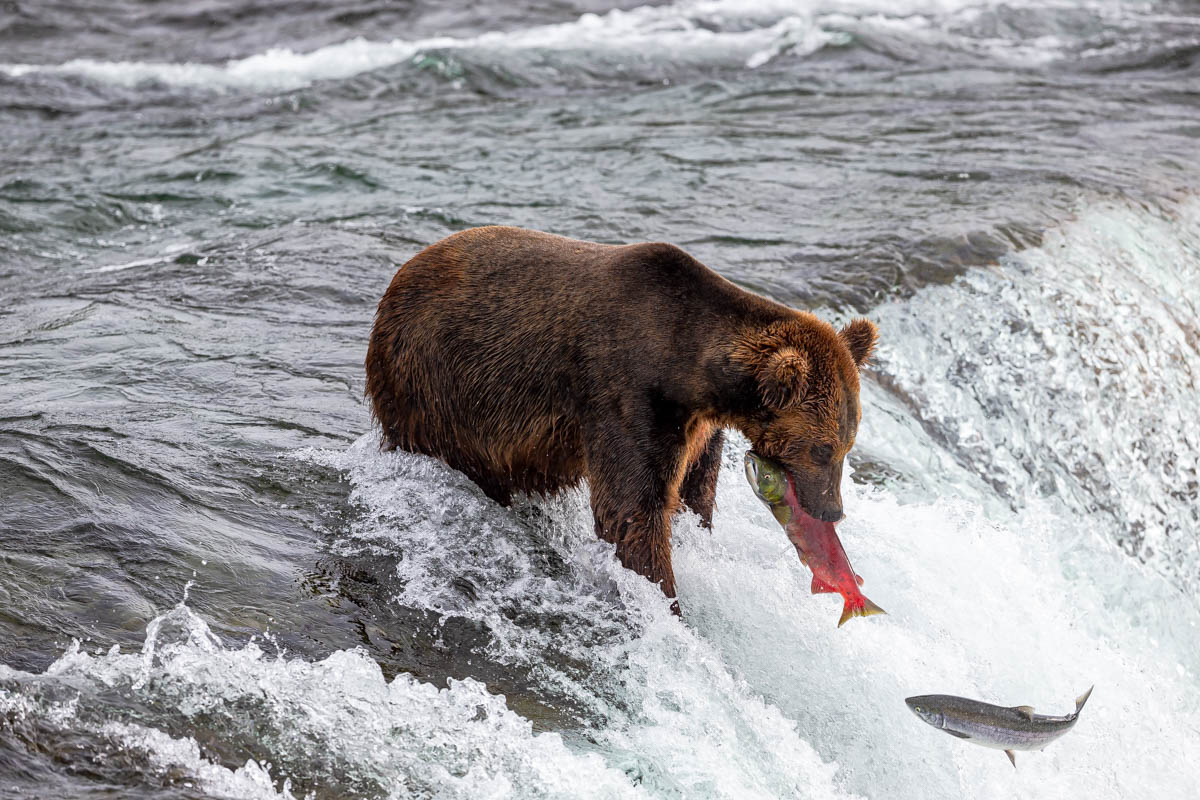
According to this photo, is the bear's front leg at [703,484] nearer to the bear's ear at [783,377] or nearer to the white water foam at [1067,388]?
the bear's ear at [783,377]

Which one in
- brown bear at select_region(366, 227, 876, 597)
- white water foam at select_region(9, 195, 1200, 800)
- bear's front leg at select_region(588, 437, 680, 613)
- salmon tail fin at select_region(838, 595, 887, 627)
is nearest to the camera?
white water foam at select_region(9, 195, 1200, 800)

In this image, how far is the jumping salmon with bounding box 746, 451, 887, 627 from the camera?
3.96 m

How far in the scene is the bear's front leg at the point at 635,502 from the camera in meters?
4.21

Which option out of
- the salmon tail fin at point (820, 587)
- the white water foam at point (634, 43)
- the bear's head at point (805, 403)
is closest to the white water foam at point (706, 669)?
the salmon tail fin at point (820, 587)

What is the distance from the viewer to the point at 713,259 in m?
7.64

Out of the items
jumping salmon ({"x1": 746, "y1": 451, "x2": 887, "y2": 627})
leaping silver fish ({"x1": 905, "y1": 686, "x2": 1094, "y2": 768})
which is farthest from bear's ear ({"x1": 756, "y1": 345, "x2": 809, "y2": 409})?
leaping silver fish ({"x1": 905, "y1": 686, "x2": 1094, "y2": 768})

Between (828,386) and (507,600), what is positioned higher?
(828,386)

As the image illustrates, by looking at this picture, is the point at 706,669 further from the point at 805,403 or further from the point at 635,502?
the point at 805,403

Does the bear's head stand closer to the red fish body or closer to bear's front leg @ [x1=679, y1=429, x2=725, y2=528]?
→ the red fish body

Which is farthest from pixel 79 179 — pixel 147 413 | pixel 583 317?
pixel 583 317

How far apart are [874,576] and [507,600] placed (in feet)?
4.69

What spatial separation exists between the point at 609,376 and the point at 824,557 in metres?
0.88

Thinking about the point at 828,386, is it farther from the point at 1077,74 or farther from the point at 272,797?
the point at 1077,74

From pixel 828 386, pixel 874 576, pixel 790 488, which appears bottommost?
pixel 874 576
